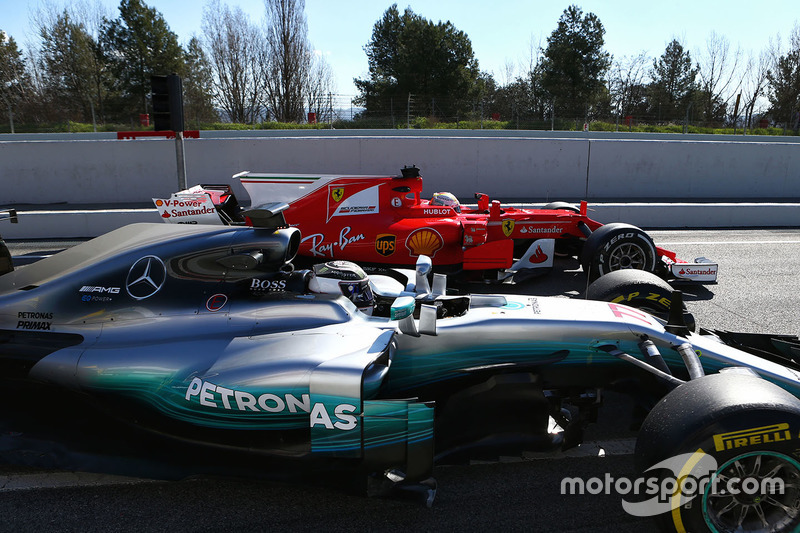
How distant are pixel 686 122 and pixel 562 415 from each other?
30.0 meters

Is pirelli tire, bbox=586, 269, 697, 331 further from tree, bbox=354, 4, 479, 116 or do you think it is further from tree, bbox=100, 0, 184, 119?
tree, bbox=100, 0, 184, 119

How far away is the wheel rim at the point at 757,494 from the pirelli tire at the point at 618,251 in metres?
4.68

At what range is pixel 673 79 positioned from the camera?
146 ft

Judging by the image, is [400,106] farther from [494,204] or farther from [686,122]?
[494,204]

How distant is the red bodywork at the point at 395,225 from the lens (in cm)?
743

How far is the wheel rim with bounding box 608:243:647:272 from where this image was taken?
23.5 feet

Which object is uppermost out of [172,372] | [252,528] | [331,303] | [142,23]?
[142,23]

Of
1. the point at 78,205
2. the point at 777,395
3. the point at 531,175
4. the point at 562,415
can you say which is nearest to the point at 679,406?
the point at 777,395

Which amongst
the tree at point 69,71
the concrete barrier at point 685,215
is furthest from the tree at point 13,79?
the concrete barrier at point 685,215

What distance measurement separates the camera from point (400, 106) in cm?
2856

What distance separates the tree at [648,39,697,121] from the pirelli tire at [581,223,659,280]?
41.7 meters

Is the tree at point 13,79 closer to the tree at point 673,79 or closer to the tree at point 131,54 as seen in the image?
the tree at point 131,54

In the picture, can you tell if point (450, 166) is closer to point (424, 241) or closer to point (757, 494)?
point (424, 241)

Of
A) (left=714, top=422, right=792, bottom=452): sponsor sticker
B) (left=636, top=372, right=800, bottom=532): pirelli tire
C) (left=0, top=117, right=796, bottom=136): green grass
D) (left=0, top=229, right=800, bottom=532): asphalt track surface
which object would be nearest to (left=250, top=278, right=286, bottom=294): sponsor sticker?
(left=0, top=229, right=800, bottom=532): asphalt track surface
